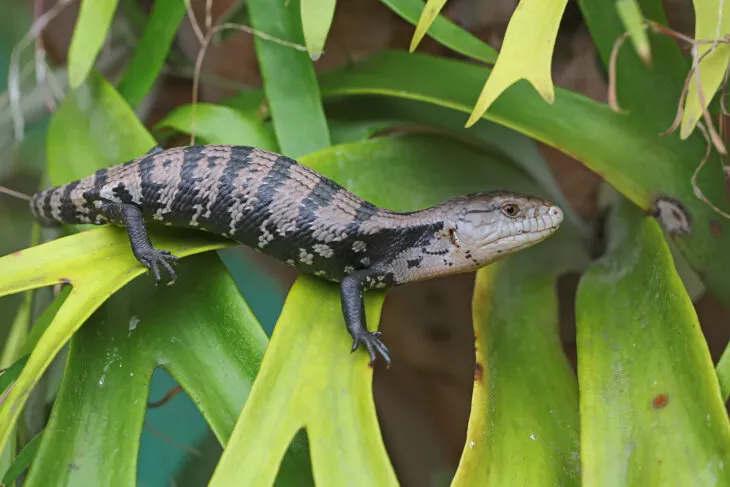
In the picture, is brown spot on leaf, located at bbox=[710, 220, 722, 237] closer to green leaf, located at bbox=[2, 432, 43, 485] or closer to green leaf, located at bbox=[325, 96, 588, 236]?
green leaf, located at bbox=[325, 96, 588, 236]

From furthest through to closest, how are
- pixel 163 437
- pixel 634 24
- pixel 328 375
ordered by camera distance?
pixel 163 437
pixel 328 375
pixel 634 24

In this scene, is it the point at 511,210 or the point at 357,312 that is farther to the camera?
the point at 511,210

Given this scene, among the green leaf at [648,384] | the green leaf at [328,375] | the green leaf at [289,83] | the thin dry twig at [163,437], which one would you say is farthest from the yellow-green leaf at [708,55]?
the thin dry twig at [163,437]

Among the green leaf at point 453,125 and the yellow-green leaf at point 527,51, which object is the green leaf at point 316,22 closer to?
the yellow-green leaf at point 527,51

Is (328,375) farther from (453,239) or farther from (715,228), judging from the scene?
(715,228)

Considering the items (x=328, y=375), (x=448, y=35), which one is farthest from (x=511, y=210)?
(x=328, y=375)

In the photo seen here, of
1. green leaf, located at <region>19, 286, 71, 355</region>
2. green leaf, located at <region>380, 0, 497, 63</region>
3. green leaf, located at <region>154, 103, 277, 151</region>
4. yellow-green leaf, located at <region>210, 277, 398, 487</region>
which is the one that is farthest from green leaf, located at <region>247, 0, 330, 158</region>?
green leaf, located at <region>19, 286, 71, 355</region>
